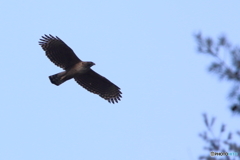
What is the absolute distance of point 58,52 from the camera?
1375cm

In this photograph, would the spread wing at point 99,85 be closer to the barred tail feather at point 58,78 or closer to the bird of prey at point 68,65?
the bird of prey at point 68,65

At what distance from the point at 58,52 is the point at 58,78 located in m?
0.74

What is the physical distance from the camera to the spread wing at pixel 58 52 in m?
13.6

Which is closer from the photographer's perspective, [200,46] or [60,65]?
[200,46]

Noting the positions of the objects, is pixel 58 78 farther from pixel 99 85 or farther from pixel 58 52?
Result: pixel 99 85

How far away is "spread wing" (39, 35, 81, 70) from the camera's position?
13.6 m

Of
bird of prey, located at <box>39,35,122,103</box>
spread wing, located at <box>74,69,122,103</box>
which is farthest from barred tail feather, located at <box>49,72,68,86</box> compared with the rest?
spread wing, located at <box>74,69,122,103</box>

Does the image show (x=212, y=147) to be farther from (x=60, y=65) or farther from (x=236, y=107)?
(x=60, y=65)

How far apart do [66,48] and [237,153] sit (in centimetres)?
958

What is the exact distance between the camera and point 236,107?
446cm

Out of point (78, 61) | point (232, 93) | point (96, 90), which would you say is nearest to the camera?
point (232, 93)

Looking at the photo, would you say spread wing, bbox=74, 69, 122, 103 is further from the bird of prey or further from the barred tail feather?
the barred tail feather

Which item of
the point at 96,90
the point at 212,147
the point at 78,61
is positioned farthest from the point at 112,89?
the point at 212,147

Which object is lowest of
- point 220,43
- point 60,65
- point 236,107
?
point 236,107
